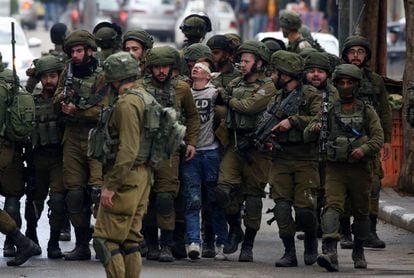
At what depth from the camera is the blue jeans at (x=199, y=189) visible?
13922 mm

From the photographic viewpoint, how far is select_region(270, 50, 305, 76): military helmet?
44.8ft

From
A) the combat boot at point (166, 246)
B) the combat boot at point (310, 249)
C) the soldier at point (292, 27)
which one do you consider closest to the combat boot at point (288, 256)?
the combat boot at point (310, 249)

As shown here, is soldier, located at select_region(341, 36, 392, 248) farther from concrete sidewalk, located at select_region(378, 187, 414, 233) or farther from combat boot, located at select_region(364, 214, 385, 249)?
concrete sidewalk, located at select_region(378, 187, 414, 233)

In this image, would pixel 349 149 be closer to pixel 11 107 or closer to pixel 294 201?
pixel 294 201

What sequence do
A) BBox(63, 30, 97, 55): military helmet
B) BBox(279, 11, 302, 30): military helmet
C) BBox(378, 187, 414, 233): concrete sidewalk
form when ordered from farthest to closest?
BBox(279, 11, 302, 30): military helmet
BBox(378, 187, 414, 233): concrete sidewalk
BBox(63, 30, 97, 55): military helmet

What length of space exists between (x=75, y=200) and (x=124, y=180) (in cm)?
275

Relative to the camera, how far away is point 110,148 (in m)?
11.4

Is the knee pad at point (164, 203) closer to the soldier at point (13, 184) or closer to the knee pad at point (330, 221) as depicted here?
the soldier at point (13, 184)

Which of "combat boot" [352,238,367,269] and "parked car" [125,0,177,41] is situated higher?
"parked car" [125,0,177,41]

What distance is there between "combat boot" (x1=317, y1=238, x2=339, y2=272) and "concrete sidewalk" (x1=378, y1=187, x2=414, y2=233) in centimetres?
320

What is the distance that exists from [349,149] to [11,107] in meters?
2.85

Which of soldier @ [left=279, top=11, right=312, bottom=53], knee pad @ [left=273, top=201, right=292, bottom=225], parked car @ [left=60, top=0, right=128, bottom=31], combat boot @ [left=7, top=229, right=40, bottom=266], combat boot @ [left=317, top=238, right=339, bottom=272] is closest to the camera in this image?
combat boot @ [left=317, top=238, right=339, bottom=272]

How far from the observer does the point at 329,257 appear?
13211mm

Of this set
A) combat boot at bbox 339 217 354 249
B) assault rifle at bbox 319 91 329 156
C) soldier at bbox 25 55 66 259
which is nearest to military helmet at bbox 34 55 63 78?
soldier at bbox 25 55 66 259
